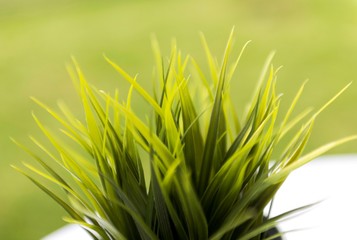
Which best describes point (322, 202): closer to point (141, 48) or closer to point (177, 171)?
point (177, 171)

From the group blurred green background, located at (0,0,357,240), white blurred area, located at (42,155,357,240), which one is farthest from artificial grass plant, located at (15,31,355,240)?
blurred green background, located at (0,0,357,240)

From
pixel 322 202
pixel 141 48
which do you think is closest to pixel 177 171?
pixel 322 202

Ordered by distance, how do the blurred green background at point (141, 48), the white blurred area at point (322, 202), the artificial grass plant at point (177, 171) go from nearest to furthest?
the artificial grass plant at point (177, 171) → the white blurred area at point (322, 202) → the blurred green background at point (141, 48)

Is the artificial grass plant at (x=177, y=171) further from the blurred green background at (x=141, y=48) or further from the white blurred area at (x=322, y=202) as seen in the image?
the blurred green background at (x=141, y=48)

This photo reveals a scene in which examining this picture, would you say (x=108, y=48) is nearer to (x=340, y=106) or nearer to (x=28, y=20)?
(x=28, y=20)

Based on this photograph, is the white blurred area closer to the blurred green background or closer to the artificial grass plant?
the artificial grass plant

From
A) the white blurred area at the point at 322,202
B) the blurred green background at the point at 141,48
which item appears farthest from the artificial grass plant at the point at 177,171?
the blurred green background at the point at 141,48
